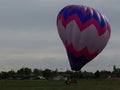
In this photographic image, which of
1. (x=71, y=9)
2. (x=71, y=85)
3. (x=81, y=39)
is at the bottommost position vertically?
(x=71, y=85)

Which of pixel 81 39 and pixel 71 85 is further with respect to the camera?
pixel 71 85

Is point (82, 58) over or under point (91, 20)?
under

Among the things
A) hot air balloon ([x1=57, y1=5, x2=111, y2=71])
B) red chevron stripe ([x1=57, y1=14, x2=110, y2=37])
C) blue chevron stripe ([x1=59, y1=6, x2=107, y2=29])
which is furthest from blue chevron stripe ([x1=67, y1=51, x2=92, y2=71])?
blue chevron stripe ([x1=59, y1=6, x2=107, y2=29])

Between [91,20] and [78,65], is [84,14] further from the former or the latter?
[78,65]

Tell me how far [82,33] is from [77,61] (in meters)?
3.24

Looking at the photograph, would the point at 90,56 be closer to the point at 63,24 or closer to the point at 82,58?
the point at 82,58

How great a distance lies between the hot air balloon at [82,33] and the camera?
53500mm

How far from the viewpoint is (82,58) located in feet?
181

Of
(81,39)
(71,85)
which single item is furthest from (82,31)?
(71,85)

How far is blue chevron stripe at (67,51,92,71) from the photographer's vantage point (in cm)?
5478

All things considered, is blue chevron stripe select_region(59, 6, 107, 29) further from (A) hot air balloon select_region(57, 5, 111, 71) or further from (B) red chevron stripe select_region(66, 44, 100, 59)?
(B) red chevron stripe select_region(66, 44, 100, 59)

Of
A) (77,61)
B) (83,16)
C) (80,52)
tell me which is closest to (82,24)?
(83,16)

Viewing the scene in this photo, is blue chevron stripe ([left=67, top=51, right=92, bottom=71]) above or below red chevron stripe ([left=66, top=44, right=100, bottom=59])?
below

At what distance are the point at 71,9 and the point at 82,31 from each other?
303cm
